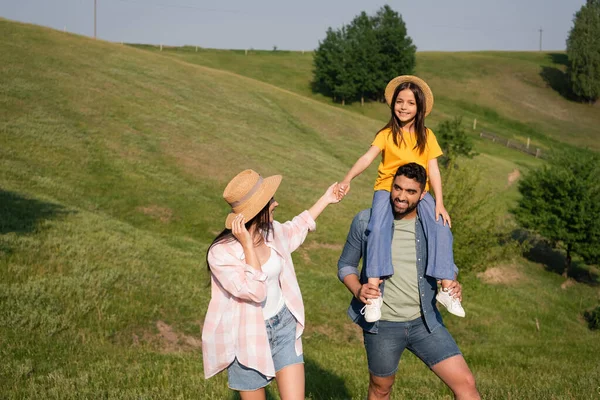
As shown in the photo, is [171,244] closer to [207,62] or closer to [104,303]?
[104,303]

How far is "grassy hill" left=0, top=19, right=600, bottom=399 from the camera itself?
870 cm

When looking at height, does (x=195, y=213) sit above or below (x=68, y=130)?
below

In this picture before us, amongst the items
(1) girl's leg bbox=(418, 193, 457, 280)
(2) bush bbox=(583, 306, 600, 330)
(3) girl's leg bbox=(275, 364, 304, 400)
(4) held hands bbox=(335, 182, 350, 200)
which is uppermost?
(4) held hands bbox=(335, 182, 350, 200)

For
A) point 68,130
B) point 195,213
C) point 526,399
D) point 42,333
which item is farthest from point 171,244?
point 526,399

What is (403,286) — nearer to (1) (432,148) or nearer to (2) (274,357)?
(2) (274,357)

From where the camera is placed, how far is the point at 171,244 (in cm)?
2078

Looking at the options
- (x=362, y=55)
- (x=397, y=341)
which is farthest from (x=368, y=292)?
(x=362, y=55)

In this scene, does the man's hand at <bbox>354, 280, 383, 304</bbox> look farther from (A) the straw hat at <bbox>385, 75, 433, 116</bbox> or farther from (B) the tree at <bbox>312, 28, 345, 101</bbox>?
(B) the tree at <bbox>312, 28, 345, 101</bbox>

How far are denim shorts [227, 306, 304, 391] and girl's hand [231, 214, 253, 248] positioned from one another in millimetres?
679

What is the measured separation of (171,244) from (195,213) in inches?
177

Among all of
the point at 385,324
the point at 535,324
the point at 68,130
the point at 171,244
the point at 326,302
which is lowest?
the point at 535,324

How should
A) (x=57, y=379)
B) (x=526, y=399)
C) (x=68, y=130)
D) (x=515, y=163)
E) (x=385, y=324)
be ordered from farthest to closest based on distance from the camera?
(x=515, y=163) → (x=68, y=130) → (x=57, y=379) → (x=526, y=399) → (x=385, y=324)

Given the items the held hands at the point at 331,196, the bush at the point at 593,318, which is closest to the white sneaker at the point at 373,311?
the held hands at the point at 331,196

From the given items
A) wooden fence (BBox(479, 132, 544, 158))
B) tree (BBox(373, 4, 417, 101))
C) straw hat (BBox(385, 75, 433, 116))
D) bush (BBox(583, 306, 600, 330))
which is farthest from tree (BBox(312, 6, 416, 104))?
straw hat (BBox(385, 75, 433, 116))
